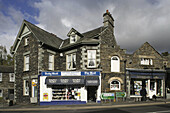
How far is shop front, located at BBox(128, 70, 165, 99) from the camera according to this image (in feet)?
62.0

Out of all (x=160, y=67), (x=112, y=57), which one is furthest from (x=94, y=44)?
(x=160, y=67)

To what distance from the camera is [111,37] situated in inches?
754

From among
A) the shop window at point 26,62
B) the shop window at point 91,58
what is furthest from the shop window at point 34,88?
the shop window at point 91,58

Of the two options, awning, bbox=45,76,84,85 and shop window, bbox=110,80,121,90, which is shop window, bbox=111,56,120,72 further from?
awning, bbox=45,76,84,85

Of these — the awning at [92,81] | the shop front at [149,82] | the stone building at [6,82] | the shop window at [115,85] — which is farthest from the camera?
the stone building at [6,82]

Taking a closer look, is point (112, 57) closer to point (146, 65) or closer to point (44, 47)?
point (146, 65)

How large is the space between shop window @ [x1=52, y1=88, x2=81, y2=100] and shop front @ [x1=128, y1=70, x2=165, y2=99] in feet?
25.8

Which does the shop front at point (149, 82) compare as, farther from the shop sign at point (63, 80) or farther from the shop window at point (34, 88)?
the shop window at point (34, 88)

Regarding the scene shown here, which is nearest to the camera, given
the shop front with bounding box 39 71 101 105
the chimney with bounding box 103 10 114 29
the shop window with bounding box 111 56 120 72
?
the shop front with bounding box 39 71 101 105

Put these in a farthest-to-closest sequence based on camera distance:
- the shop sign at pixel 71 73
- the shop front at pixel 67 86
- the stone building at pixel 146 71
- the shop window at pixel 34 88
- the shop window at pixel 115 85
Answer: the stone building at pixel 146 71 < the shop window at pixel 34 88 < the shop window at pixel 115 85 < the shop sign at pixel 71 73 < the shop front at pixel 67 86

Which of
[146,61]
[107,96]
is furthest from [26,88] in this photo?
[146,61]

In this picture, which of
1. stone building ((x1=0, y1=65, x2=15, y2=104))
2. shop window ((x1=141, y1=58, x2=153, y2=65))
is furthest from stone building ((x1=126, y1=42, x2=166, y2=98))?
stone building ((x1=0, y1=65, x2=15, y2=104))

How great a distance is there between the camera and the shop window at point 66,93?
16.7m

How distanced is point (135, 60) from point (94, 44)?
20.7 feet
